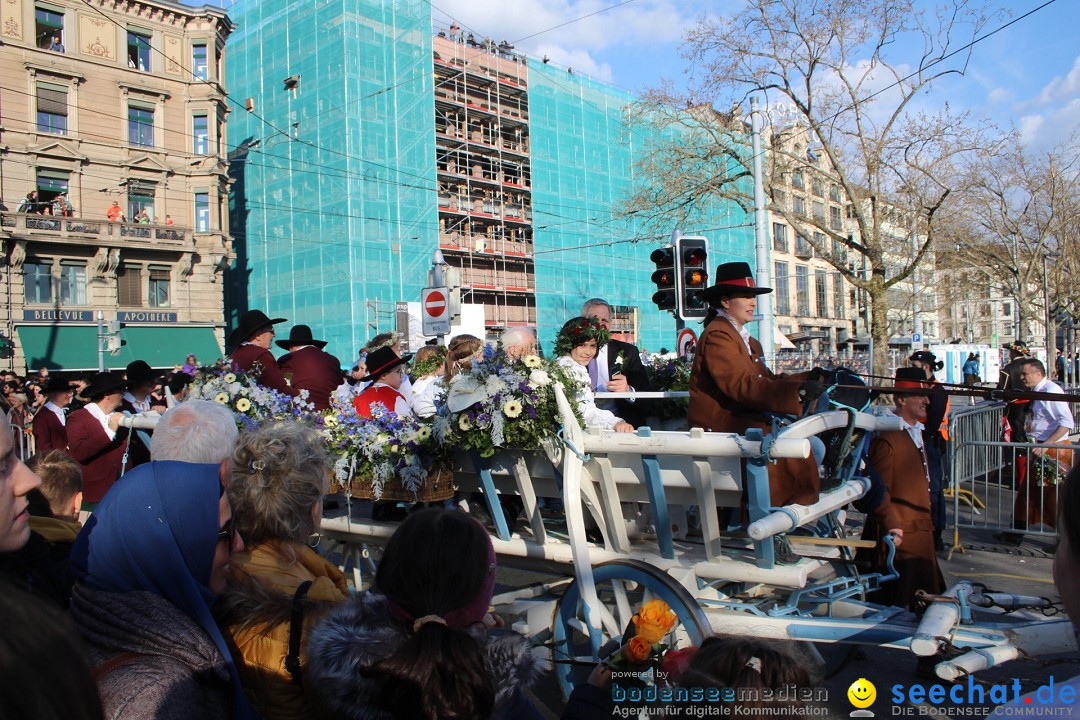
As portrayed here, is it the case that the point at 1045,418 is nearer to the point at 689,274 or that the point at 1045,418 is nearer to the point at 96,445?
the point at 689,274

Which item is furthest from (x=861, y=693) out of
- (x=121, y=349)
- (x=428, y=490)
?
(x=121, y=349)

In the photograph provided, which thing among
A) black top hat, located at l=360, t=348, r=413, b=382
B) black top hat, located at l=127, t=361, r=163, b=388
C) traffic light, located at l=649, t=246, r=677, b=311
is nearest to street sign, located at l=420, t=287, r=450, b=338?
traffic light, located at l=649, t=246, r=677, b=311

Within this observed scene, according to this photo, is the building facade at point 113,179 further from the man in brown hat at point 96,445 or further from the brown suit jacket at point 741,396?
the brown suit jacket at point 741,396

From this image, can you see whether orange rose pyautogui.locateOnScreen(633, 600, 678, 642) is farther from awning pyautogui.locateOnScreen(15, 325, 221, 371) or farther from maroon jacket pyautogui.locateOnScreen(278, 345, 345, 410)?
awning pyautogui.locateOnScreen(15, 325, 221, 371)

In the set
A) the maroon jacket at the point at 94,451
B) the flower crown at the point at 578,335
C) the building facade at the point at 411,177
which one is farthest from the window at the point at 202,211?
the flower crown at the point at 578,335

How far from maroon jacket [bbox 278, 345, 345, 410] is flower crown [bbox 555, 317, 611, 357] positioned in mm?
2075

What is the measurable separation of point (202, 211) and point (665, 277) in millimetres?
28230

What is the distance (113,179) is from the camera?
100ft

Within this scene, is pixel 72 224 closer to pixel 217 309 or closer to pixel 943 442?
pixel 217 309

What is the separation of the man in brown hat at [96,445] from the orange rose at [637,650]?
18.9 ft

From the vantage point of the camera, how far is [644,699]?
2.28 m

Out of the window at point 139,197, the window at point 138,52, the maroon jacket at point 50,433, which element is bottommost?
the maroon jacket at point 50,433

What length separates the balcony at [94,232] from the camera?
27.3m

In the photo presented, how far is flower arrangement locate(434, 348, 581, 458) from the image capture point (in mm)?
3838
